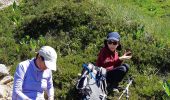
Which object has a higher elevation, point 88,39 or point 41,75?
point 41,75

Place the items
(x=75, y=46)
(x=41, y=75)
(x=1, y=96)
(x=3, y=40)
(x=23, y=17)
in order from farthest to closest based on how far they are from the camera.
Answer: (x=23, y=17)
(x=3, y=40)
(x=75, y=46)
(x=1, y=96)
(x=41, y=75)

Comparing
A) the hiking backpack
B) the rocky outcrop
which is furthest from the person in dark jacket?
the rocky outcrop

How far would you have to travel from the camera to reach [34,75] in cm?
541

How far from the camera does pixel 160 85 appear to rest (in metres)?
8.62

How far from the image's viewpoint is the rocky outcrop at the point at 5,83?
8.32m

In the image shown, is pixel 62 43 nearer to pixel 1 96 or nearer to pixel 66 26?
pixel 66 26

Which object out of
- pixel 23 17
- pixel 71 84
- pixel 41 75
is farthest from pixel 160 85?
pixel 23 17

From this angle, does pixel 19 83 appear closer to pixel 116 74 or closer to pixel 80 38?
pixel 116 74

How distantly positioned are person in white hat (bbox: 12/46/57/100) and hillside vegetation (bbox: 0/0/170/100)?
9.37 ft

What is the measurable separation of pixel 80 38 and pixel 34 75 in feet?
16.5

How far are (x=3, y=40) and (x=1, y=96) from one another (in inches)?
112

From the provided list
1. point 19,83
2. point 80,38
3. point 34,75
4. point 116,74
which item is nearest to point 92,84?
point 116,74

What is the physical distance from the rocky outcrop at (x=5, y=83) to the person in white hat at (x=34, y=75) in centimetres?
283

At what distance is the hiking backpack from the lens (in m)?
7.50
